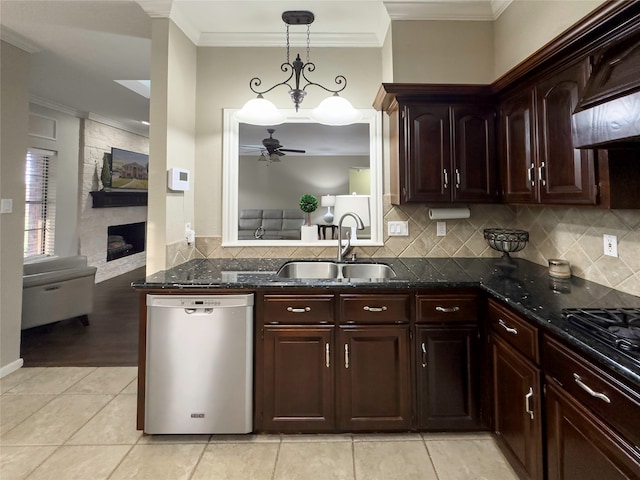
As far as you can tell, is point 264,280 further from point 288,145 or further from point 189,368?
point 288,145

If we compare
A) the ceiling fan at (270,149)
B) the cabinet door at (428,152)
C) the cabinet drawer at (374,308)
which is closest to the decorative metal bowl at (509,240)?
the cabinet door at (428,152)

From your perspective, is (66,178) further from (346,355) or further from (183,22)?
(346,355)

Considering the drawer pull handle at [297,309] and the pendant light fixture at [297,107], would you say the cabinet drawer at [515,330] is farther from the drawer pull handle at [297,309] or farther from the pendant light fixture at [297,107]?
the pendant light fixture at [297,107]

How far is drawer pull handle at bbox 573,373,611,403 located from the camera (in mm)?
1056

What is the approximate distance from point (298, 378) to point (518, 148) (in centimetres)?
201

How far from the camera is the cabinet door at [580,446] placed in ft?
3.27

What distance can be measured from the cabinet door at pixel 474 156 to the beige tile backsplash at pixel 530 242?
0.36m

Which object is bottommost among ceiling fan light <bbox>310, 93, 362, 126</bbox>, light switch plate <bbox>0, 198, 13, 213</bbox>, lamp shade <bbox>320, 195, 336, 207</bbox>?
light switch plate <bbox>0, 198, 13, 213</bbox>

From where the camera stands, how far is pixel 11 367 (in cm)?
283

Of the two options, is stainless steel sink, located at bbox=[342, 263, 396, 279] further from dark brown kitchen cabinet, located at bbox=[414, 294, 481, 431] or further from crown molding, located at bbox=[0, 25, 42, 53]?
crown molding, located at bbox=[0, 25, 42, 53]

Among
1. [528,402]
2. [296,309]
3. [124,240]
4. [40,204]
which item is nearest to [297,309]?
[296,309]

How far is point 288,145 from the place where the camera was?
10.0 ft

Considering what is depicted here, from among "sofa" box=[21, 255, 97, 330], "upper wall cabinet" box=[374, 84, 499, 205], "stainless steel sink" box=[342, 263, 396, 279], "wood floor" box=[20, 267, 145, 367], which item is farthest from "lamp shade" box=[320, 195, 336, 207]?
"sofa" box=[21, 255, 97, 330]

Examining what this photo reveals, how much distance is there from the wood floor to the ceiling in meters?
2.83
